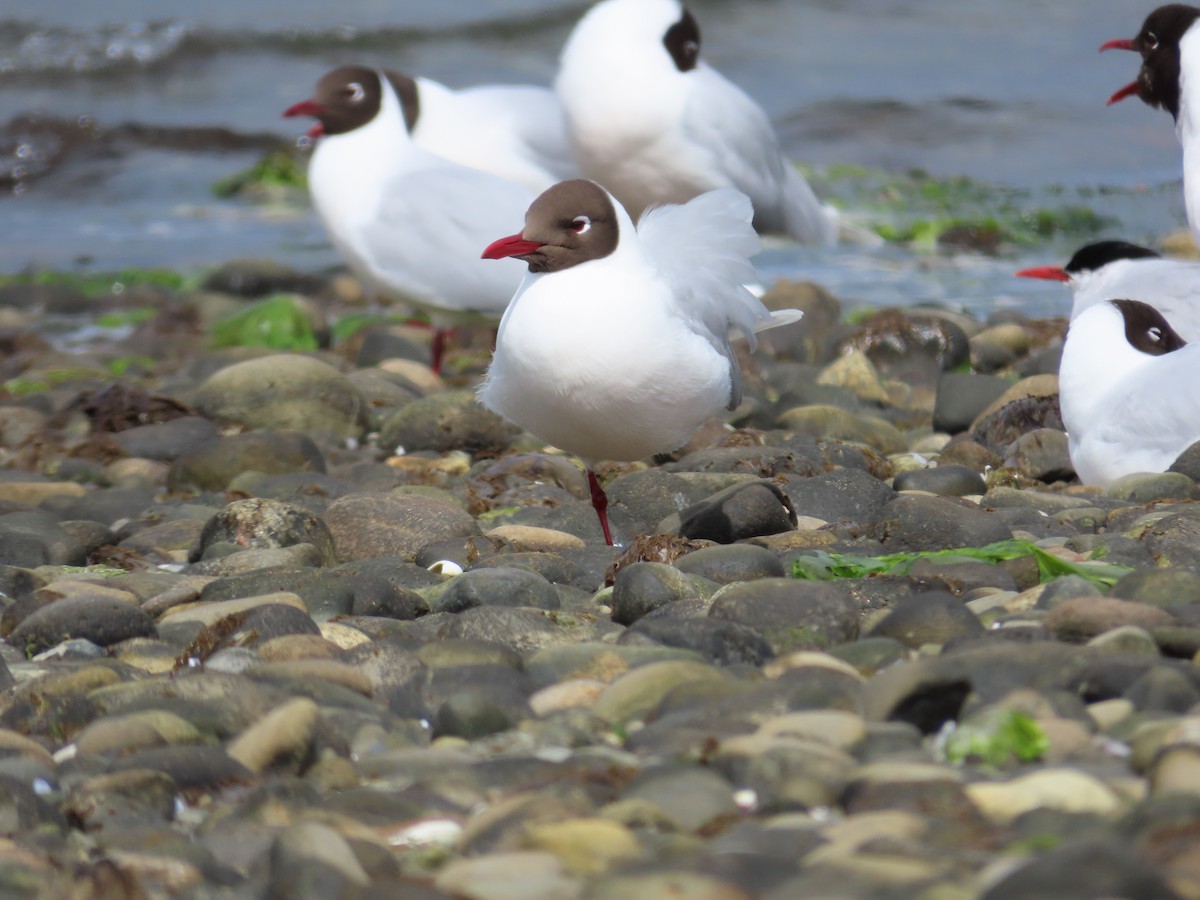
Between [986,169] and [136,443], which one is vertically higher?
[136,443]

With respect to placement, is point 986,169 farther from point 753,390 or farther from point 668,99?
point 753,390

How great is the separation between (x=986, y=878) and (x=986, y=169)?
1259cm

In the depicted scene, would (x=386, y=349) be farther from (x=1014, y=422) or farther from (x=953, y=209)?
(x=953, y=209)

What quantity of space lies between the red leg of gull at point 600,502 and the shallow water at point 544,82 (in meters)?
5.15

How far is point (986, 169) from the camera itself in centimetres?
1389

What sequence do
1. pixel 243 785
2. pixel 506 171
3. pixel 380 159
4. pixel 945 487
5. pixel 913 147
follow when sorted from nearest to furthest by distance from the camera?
pixel 243 785 → pixel 945 487 → pixel 380 159 → pixel 506 171 → pixel 913 147

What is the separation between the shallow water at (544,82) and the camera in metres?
11.9

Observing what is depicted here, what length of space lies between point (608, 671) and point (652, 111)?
5.66 meters

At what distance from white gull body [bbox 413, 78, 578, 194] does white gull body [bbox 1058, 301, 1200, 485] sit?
4.07m

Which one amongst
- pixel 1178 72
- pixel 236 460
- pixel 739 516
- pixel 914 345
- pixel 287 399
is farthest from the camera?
pixel 914 345

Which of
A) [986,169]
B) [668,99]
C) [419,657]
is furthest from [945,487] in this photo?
[986,169]

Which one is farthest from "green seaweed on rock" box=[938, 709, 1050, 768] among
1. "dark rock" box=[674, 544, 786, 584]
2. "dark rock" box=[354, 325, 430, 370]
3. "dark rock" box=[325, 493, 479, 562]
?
"dark rock" box=[354, 325, 430, 370]

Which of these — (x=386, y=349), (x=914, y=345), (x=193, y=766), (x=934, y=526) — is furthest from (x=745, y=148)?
(x=193, y=766)

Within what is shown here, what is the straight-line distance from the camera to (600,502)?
463cm
